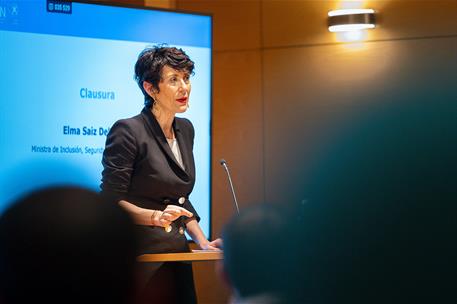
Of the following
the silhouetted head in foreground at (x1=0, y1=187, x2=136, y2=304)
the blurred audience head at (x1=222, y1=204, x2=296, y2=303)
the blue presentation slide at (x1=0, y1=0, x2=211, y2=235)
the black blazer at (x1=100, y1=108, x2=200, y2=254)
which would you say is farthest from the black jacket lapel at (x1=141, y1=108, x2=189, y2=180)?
the silhouetted head in foreground at (x1=0, y1=187, x2=136, y2=304)

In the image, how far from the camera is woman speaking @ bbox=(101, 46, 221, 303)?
2.80 metres

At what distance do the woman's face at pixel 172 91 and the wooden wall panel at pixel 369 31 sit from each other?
2474 millimetres

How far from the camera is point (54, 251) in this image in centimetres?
74

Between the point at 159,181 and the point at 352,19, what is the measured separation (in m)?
3.02

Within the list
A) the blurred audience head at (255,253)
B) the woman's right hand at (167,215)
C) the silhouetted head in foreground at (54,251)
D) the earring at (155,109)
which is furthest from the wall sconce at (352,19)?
the silhouetted head in foreground at (54,251)

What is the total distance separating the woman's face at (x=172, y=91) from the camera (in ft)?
10.7

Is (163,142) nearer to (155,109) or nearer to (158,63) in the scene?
(155,109)

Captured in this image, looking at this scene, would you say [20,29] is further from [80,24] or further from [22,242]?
[22,242]

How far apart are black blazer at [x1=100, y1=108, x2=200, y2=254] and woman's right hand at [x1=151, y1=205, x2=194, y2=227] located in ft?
0.32

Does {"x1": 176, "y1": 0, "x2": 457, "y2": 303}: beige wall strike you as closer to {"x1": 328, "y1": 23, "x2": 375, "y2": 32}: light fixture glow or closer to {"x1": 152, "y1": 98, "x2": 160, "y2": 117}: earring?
{"x1": 328, "y1": 23, "x2": 375, "y2": 32}: light fixture glow

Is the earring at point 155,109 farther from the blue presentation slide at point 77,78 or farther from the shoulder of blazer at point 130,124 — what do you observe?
the blue presentation slide at point 77,78

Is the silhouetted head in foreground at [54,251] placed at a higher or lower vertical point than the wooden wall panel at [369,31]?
lower

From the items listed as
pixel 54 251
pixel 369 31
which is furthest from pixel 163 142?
pixel 369 31

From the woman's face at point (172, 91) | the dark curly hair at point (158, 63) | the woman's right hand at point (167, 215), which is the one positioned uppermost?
the dark curly hair at point (158, 63)
